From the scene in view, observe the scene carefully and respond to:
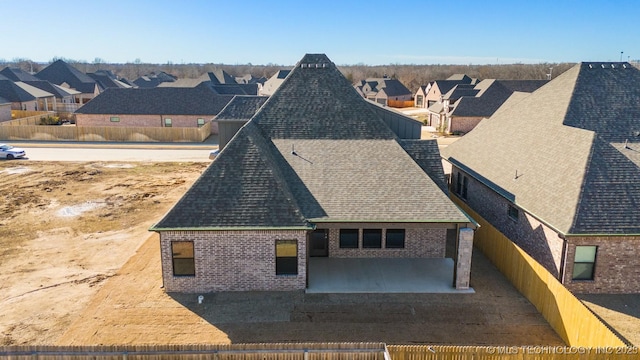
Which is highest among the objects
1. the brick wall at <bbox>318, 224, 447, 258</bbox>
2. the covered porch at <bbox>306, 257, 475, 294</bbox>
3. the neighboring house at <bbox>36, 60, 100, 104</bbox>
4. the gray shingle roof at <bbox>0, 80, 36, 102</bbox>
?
the neighboring house at <bbox>36, 60, 100, 104</bbox>

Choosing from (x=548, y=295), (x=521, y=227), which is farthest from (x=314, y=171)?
(x=548, y=295)

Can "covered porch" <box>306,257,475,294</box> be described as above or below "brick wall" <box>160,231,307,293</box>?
below

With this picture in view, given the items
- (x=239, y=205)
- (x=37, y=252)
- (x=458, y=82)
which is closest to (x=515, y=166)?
(x=239, y=205)

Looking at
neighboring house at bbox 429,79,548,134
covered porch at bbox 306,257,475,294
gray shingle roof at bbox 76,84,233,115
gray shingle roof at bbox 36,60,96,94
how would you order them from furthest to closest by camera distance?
gray shingle roof at bbox 36,60,96,94 → neighboring house at bbox 429,79,548,134 → gray shingle roof at bbox 76,84,233,115 → covered porch at bbox 306,257,475,294

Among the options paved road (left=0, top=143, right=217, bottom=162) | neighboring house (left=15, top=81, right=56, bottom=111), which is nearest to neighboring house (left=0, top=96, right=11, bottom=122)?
neighboring house (left=15, top=81, right=56, bottom=111)

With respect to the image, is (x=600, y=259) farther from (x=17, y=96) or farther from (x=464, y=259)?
(x=17, y=96)

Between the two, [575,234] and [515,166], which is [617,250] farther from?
[515,166]

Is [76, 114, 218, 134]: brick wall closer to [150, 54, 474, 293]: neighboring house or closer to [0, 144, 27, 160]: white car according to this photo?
[0, 144, 27, 160]: white car

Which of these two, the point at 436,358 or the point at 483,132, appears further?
the point at 483,132
